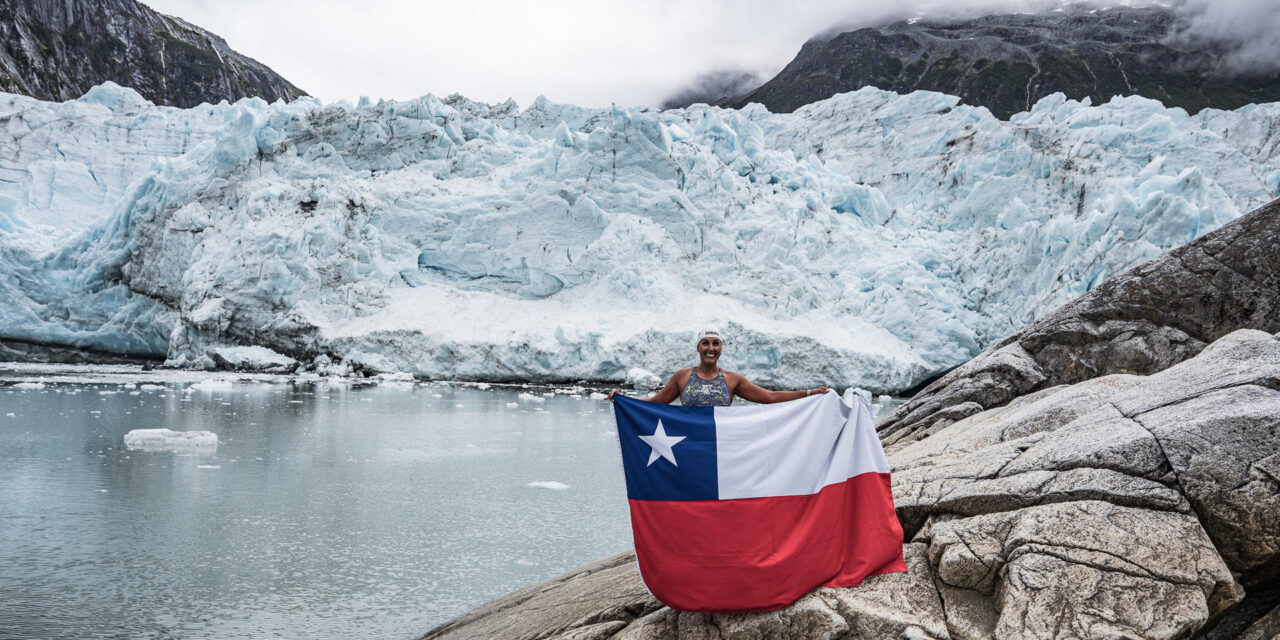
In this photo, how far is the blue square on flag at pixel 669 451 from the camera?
3371 mm

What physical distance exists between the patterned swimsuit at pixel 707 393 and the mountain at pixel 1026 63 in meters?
72.0

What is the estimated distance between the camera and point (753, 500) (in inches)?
131

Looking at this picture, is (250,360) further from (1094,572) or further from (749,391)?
(1094,572)

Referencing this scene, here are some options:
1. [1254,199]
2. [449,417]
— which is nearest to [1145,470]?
[449,417]

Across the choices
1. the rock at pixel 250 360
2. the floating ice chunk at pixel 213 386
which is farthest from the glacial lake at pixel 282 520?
the rock at pixel 250 360

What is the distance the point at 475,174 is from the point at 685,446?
34.4m

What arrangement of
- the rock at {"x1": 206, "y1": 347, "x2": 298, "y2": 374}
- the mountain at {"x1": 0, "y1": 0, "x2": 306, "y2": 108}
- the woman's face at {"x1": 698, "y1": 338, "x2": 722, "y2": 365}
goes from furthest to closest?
the mountain at {"x1": 0, "y1": 0, "x2": 306, "y2": 108}
the rock at {"x1": 206, "y1": 347, "x2": 298, "y2": 374}
the woman's face at {"x1": 698, "y1": 338, "x2": 722, "y2": 365}

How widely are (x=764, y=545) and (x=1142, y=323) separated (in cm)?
530

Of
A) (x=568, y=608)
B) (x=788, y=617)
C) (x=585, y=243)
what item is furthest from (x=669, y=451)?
(x=585, y=243)

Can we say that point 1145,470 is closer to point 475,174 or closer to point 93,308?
point 475,174

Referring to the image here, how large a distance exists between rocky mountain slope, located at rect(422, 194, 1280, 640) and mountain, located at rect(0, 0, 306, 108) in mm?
76116

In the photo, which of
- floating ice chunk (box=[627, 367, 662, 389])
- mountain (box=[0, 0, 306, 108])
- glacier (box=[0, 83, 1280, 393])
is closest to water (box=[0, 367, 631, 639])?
floating ice chunk (box=[627, 367, 662, 389])

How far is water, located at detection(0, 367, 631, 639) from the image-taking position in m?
6.00

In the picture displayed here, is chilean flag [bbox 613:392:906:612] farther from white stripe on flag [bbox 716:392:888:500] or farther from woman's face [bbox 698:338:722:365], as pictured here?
woman's face [bbox 698:338:722:365]
